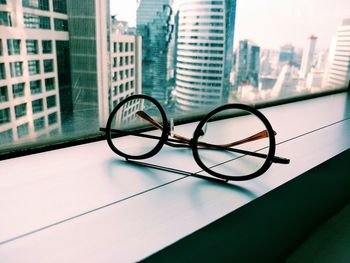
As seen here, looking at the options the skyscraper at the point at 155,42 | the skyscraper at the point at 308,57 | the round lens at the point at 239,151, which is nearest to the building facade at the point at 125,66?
the skyscraper at the point at 155,42

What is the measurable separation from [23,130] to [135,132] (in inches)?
11.2

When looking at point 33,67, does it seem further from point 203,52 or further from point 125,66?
point 203,52

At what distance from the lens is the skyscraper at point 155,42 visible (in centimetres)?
98

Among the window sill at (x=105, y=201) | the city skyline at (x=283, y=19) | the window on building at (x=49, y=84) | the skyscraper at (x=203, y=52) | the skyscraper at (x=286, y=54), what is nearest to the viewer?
the window sill at (x=105, y=201)

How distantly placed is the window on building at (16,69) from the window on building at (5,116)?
0.28ft

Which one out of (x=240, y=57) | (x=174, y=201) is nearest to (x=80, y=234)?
(x=174, y=201)

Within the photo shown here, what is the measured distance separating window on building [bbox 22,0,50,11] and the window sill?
A: 36cm

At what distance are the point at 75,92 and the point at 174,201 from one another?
484 millimetres

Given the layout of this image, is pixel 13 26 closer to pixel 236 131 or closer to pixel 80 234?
pixel 80 234

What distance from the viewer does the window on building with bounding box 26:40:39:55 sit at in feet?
2.40

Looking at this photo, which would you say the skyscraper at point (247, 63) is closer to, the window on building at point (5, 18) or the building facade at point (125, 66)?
the building facade at point (125, 66)

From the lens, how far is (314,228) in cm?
90

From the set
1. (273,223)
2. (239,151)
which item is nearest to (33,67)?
(239,151)

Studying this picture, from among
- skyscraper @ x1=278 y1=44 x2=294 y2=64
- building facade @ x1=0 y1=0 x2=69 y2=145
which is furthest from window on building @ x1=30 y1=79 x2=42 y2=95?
skyscraper @ x1=278 y1=44 x2=294 y2=64
